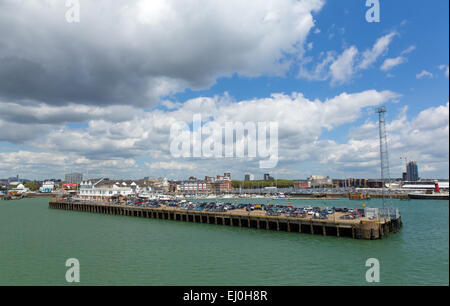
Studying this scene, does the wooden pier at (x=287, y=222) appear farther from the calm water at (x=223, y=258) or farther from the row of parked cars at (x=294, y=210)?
the row of parked cars at (x=294, y=210)

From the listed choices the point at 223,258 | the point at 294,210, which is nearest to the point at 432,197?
the point at 294,210

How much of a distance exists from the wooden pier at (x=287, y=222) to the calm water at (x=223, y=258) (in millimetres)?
1608

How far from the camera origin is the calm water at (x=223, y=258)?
23.2m

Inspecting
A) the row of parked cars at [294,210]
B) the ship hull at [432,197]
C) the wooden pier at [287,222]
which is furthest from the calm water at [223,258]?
the ship hull at [432,197]

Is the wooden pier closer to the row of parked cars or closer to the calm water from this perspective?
the calm water

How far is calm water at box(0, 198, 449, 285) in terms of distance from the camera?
76.2 feet

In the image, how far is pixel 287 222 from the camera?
45.0m

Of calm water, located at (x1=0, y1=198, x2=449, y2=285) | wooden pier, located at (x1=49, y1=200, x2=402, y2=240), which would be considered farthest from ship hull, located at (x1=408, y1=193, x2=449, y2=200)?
wooden pier, located at (x1=49, y1=200, x2=402, y2=240)

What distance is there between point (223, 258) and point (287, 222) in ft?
61.0
